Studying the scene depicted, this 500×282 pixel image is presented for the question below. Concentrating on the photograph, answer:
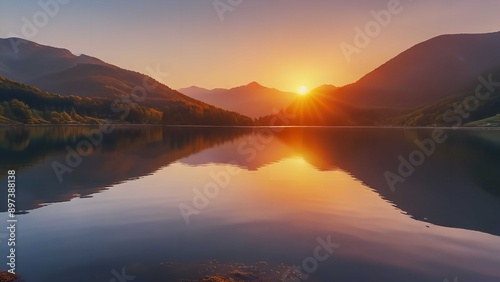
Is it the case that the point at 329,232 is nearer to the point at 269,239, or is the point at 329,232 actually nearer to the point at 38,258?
the point at 269,239

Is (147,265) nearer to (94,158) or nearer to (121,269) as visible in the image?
(121,269)

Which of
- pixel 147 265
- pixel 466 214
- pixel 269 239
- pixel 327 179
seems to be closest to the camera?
pixel 147 265

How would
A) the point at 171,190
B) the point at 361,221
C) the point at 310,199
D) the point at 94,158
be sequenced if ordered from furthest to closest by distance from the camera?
the point at 94,158 → the point at 171,190 → the point at 310,199 → the point at 361,221

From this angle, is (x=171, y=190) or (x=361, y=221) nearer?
(x=361, y=221)

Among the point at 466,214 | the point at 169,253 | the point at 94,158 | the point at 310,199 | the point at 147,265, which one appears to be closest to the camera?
the point at 147,265

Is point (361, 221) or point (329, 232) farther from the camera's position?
point (361, 221)

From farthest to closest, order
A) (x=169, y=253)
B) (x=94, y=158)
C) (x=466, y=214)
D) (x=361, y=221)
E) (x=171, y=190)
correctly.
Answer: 1. (x=94, y=158)
2. (x=171, y=190)
3. (x=466, y=214)
4. (x=361, y=221)
5. (x=169, y=253)

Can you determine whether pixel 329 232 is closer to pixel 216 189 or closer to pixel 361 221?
pixel 361 221

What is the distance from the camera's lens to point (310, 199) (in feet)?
144

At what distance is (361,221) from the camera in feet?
111

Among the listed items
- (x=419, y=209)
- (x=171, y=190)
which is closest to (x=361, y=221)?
(x=419, y=209)

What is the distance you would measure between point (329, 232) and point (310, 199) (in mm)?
13987

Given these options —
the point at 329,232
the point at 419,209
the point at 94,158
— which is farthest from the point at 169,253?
the point at 94,158

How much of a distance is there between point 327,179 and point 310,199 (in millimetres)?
15749
